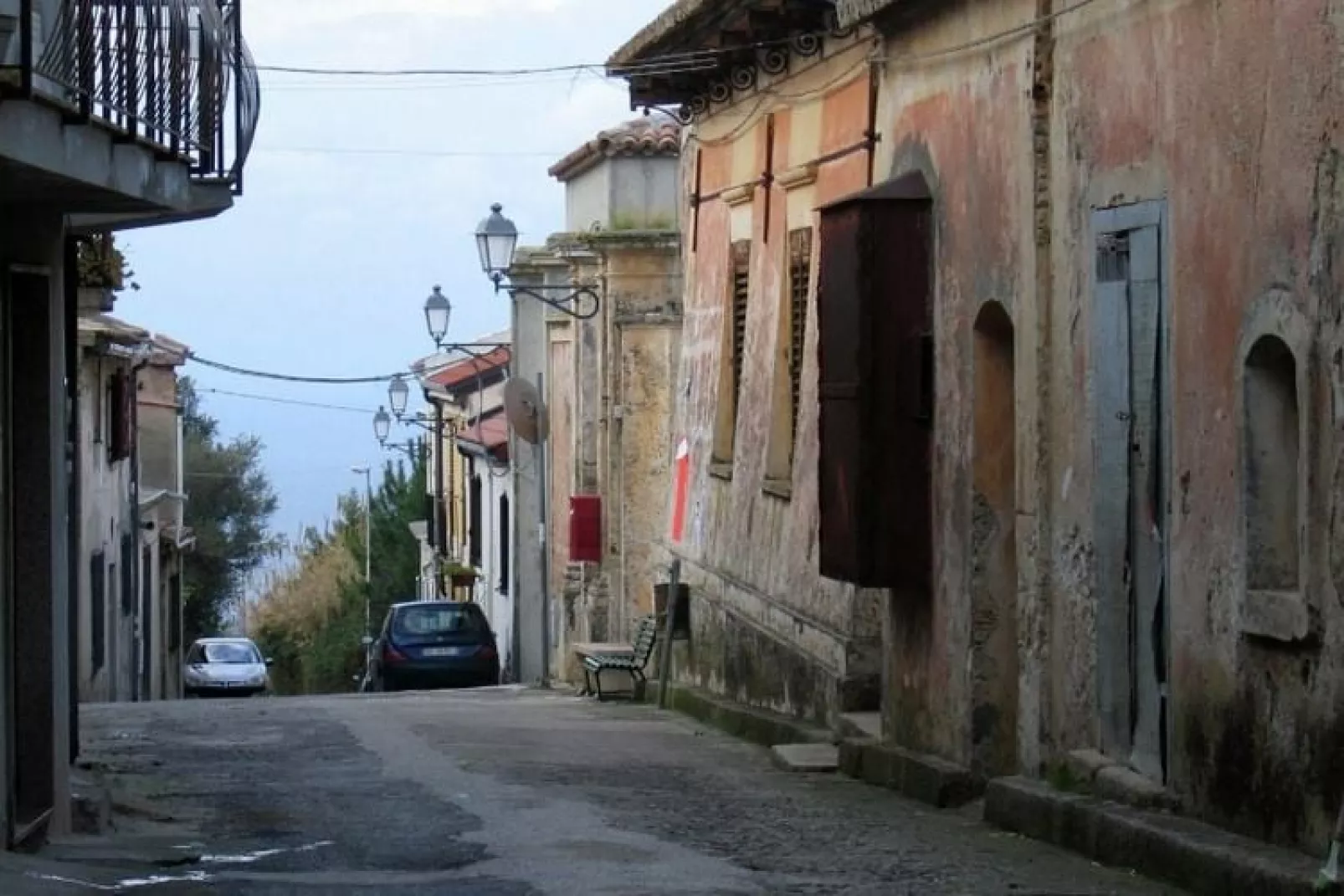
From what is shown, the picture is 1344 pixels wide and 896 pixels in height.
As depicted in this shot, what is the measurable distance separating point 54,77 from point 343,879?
11.1 ft

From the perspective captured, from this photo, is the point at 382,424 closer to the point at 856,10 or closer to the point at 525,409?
the point at 525,409

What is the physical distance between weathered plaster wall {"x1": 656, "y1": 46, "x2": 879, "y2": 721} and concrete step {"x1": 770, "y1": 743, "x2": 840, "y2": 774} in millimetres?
603

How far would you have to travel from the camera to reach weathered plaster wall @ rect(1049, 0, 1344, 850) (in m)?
9.14

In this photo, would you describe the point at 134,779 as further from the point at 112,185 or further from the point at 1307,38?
the point at 1307,38

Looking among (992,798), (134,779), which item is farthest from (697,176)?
(992,798)

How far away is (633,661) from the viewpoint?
2730cm

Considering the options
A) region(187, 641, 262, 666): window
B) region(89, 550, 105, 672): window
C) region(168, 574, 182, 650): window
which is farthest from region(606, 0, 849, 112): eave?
region(168, 574, 182, 650): window

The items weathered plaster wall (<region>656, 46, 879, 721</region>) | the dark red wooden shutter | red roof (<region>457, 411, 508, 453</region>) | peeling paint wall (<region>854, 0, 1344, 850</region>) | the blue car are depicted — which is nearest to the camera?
peeling paint wall (<region>854, 0, 1344, 850</region>)

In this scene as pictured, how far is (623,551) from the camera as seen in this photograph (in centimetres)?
3256

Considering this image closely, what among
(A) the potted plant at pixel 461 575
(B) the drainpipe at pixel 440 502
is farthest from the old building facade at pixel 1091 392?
(B) the drainpipe at pixel 440 502

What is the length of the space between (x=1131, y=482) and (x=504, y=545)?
3392cm

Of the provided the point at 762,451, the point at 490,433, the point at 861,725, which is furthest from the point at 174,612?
the point at 861,725

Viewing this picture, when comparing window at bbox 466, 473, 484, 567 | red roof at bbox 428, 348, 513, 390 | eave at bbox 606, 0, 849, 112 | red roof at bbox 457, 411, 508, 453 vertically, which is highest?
eave at bbox 606, 0, 849, 112

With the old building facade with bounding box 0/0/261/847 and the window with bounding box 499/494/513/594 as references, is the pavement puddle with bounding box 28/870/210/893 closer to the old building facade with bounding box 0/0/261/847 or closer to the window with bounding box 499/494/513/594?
the old building facade with bounding box 0/0/261/847
